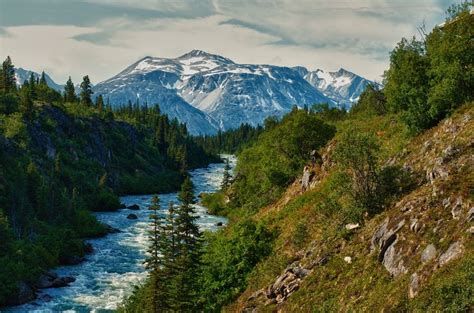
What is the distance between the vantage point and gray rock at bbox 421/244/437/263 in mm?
20891

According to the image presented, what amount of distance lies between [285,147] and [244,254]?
1110 inches

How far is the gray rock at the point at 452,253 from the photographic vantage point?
19.5m

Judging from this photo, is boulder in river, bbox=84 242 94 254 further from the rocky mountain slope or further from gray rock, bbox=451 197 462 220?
gray rock, bbox=451 197 462 220

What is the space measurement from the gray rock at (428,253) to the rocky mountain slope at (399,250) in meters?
0.06

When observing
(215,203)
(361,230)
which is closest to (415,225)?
(361,230)

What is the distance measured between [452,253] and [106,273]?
50746 mm

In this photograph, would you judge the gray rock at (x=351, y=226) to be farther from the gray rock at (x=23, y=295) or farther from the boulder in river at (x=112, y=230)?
the boulder in river at (x=112, y=230)

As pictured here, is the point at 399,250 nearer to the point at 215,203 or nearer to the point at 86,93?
the point at 215,203

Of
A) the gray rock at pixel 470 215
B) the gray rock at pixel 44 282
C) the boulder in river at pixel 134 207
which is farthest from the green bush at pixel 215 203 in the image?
the gray rock at pixel 470 215

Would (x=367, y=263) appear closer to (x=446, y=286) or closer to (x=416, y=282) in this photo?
(x=416, y=282)

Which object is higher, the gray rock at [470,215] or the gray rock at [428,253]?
the gray rock at [470,215]

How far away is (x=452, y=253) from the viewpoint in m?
19.8

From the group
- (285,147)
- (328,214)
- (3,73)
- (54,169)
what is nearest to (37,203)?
(54,169)

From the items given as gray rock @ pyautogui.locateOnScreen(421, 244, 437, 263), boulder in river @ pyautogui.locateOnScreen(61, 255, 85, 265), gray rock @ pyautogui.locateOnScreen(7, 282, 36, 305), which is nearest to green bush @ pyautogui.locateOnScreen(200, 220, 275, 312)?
gray rock @ pyautogui.locateOnScreen(421, 244, 437, 263)
